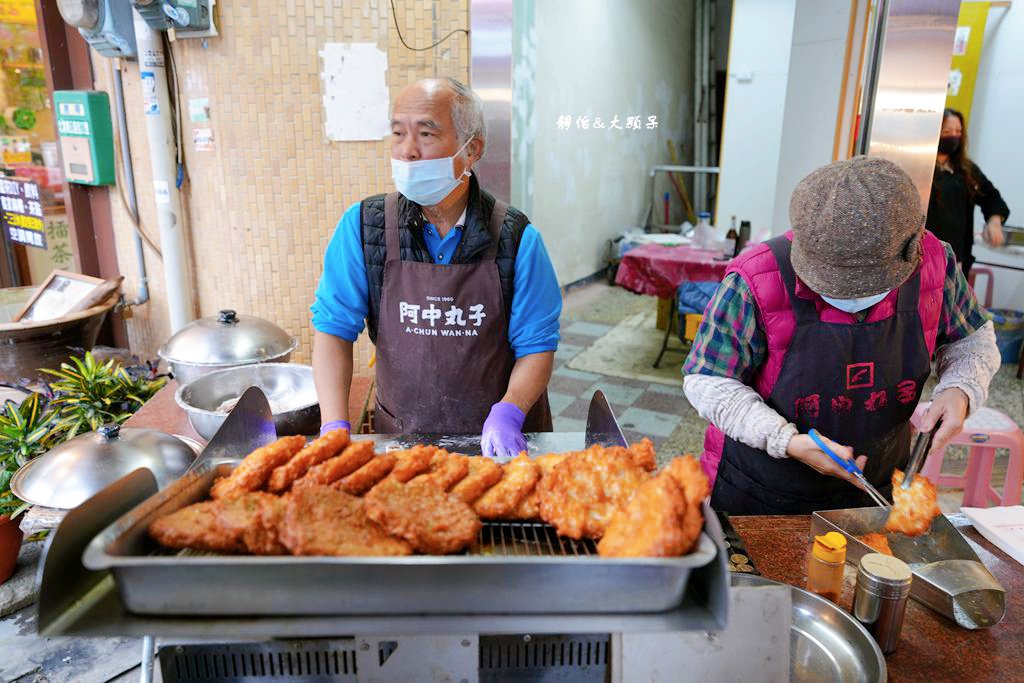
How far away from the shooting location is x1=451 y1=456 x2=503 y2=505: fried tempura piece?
1289 mm

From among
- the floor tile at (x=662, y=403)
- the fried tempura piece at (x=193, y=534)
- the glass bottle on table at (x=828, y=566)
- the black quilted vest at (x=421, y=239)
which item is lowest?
the floor tile at (x=662, y=403)

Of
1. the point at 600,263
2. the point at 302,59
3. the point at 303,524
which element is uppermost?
the point at 302,59

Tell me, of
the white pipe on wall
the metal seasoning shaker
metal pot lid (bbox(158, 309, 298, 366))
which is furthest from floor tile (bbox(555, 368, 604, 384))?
the metal seasoning shaker

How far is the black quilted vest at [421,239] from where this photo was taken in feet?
7.69

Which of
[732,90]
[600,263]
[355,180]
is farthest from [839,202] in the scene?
[732,90]

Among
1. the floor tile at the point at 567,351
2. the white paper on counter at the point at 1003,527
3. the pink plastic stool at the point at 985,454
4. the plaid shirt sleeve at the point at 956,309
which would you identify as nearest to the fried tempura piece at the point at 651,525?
the white paper on counter at the point at 1003,527

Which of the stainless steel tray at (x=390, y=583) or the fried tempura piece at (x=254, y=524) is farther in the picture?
the fried tempura piece at (x=254, y=524)

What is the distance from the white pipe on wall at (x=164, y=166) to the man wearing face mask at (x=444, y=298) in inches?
97.7

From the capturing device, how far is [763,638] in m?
1.16

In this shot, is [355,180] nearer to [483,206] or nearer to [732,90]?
[483,206]

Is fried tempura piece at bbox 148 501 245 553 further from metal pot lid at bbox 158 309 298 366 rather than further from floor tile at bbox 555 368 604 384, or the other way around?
floor tile at bbox 555 368 604 384

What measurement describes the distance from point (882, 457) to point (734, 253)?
441cm

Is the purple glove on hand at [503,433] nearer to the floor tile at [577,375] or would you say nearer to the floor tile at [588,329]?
the floor tile at [577,375]

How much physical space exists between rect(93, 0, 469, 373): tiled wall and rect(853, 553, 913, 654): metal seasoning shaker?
Answer: 3366mm
